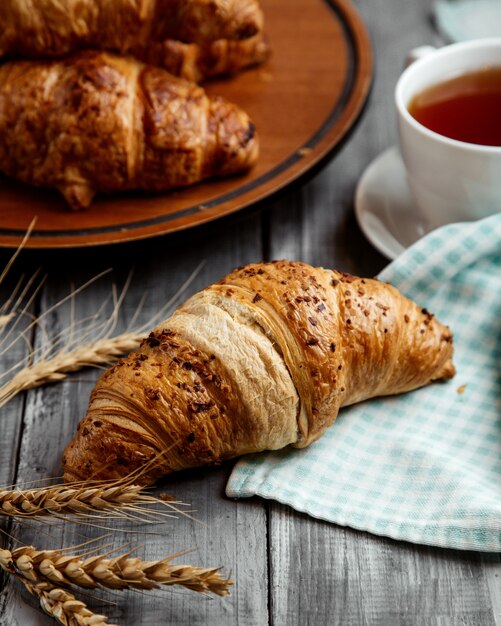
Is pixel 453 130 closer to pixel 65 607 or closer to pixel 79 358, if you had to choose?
pixel 79 358

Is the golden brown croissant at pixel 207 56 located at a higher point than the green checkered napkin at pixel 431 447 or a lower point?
higher

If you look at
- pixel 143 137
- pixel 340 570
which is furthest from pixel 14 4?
pixel 340 570

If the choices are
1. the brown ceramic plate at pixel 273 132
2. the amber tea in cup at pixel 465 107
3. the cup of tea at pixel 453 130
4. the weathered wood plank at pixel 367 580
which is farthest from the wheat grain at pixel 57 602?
the amber tea in cup at pixel 465 107

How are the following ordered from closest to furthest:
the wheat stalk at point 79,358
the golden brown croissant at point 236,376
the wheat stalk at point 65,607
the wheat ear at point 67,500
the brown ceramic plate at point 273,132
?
the wheat stalk at point 65,607 < the wheat ear at point 67,500 < the golden brown croissant at point 236,376 < the wheat stalk at point 79,358 < the brown ceramic plate at point 273,132

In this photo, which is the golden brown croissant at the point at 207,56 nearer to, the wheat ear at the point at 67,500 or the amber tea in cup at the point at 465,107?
the amber tea in cup at the point at 465,107

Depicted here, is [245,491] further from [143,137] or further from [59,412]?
[143,137]

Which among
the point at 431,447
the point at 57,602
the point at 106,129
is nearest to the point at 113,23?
the point at 106,129

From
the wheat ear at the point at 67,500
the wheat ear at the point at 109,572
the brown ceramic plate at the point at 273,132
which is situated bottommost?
the wheat ear at the point at 109,572

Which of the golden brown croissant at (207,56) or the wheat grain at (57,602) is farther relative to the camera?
the golden brown croissant at (207,56)
